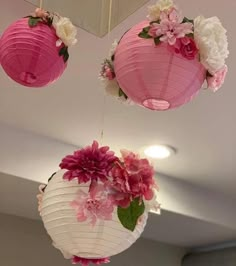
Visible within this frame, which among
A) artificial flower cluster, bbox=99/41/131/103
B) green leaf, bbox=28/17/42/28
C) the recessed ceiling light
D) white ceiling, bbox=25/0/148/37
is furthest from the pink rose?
the recessed ceiling light

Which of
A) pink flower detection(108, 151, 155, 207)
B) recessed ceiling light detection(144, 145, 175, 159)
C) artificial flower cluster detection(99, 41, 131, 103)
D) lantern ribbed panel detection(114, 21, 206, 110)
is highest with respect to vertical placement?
recessed ceiling light detection(144, 145, 175, 159)

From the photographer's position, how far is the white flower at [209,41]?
90cm

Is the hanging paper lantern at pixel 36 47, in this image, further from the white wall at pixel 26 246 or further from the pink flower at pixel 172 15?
the white wall at pixel 26 246

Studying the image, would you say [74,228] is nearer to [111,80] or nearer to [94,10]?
[111,80]

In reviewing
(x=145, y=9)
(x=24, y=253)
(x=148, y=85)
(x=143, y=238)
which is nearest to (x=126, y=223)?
(x=148, y=85)

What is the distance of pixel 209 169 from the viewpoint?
2.31 metres

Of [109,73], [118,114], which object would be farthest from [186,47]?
[118,114]

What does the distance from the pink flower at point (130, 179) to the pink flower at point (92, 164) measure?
0.02 metres

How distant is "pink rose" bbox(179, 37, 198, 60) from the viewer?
892 mm

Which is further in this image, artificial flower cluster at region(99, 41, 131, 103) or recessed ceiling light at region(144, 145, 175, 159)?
recessed ceiling light at region(144, 145, 175, 159)

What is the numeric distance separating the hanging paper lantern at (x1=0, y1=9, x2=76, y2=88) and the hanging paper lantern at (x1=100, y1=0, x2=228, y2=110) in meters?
0.14

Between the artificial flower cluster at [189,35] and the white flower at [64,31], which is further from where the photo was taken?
the white flower at [64,31]

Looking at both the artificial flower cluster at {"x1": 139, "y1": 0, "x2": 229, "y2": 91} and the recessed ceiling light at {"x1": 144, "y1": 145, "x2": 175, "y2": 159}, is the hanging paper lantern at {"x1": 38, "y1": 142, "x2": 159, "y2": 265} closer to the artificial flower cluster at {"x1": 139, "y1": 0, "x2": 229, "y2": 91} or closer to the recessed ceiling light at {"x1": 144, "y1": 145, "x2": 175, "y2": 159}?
the artificial flower cluster at {"x1": 139, "y1": 0, "x2": 229, "y2": 91}

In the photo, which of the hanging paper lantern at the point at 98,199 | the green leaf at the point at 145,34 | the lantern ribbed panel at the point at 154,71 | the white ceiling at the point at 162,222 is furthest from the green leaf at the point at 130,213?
the white ceiling at the point at 162,222
